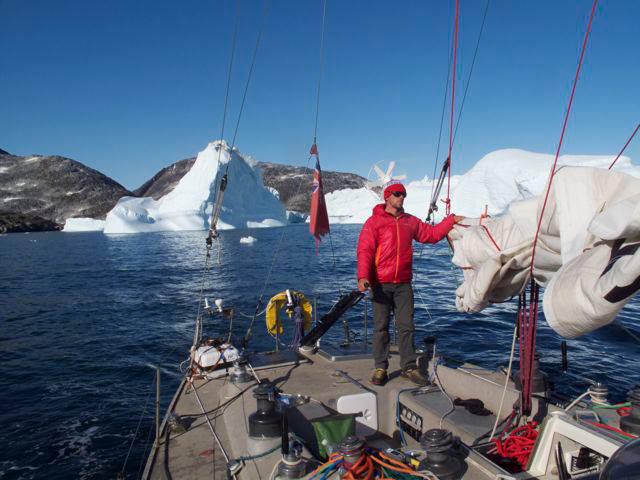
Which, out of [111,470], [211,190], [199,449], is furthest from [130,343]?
[211,190]

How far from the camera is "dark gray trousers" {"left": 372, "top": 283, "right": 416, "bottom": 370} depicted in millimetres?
4160

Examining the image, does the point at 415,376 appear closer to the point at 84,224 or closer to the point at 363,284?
the point at 363,284

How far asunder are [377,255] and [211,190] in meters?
57.0

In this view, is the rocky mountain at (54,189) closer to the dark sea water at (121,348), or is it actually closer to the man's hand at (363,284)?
the dark sea water at (121,348)

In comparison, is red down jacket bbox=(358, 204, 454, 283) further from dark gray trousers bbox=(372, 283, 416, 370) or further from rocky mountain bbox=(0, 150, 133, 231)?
rocky mountain bbox=(0, 150, 133, 231)

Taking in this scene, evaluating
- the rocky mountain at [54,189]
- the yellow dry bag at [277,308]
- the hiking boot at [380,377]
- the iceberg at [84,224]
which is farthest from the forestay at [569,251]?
the rocky mountain at [54,189]

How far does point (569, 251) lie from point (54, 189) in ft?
521

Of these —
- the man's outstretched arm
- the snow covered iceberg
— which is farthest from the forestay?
the snow covered iceberg

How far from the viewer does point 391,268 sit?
412cm

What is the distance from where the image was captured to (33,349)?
10500 millimetres

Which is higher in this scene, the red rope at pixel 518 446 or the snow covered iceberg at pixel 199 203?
the snow covered iceberg at pixel 199 203

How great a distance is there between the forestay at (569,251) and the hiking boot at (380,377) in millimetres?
1070

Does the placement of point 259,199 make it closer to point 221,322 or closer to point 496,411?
point 221,322

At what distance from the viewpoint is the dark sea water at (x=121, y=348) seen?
19.7 feet
